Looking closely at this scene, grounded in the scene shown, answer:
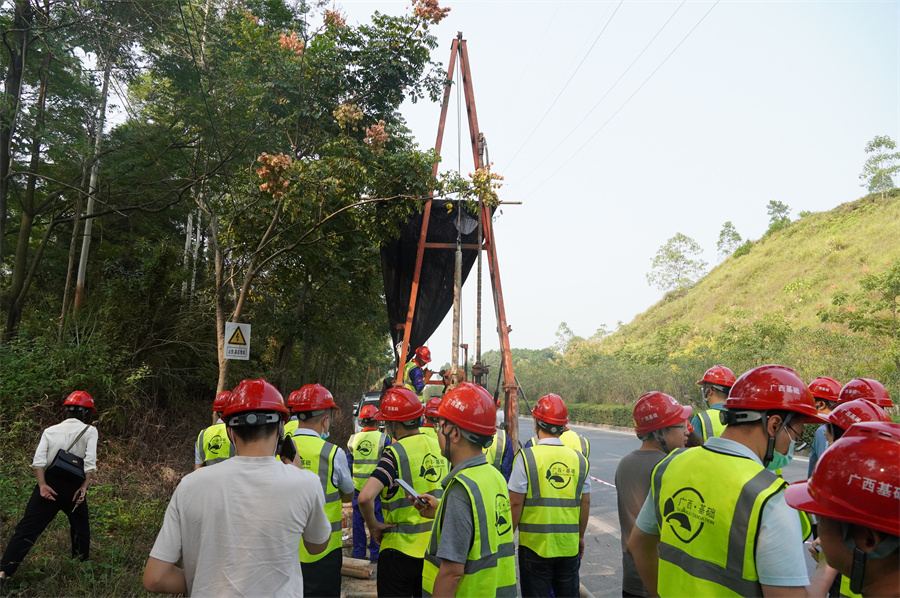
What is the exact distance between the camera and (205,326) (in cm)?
1255

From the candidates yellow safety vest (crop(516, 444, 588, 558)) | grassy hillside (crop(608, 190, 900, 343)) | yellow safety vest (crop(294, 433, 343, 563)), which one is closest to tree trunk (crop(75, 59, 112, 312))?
yellow safety vest (crop(294, 433, 343, 563))

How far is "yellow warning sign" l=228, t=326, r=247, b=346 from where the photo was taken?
28.5 feet

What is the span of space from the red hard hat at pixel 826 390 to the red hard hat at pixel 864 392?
1.02ft

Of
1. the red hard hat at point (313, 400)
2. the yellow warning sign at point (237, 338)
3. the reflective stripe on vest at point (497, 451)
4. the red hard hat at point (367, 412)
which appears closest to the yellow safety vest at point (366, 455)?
the red hard hat at point (367, 412)

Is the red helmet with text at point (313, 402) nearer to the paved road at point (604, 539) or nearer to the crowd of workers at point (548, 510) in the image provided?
the crowd of workers at point (548, 510)

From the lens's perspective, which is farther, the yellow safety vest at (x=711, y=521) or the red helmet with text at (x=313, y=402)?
the red helmet with text at (x=313, y=402)

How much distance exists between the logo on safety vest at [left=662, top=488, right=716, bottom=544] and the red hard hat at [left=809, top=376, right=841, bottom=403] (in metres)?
3.11

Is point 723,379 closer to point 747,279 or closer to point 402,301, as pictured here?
point 402,301

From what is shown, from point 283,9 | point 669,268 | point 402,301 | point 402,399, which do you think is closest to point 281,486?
point 402,399

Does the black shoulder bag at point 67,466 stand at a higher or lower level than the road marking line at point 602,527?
higher

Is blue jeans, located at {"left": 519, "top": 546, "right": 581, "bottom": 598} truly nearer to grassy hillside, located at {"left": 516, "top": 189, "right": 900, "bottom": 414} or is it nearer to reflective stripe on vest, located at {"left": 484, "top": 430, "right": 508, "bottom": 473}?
reflective stripe on vest, located at {"left": 484, "top": 430, "right": 508, "bottom": 473}

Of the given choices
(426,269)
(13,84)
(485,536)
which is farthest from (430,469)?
(426,269)

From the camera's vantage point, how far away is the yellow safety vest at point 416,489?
3928mm

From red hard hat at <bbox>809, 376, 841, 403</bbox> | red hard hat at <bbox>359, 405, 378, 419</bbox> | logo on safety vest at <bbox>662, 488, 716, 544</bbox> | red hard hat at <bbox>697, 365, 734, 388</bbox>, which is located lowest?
red hard hat at <bbox>359, 405, 378, 419</bbox>
